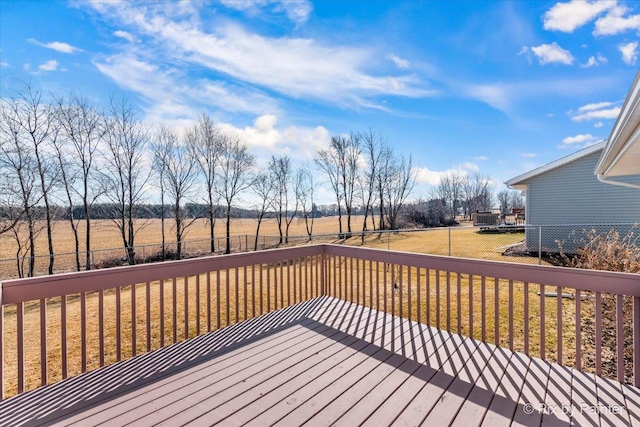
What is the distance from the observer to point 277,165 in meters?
19.2

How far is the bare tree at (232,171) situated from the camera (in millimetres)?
15977

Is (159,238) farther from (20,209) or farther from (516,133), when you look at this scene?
(516,133)

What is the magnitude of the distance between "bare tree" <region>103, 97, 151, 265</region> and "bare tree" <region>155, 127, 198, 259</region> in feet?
2.73

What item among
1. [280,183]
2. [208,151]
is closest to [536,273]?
[208,151]

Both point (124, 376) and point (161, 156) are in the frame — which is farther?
point (161, 156)

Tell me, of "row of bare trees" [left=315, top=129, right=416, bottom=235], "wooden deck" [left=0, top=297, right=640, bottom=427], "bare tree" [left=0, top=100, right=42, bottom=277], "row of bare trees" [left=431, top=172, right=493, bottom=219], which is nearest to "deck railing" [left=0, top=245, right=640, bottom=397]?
"wooden deck" [left=0, top=297, right=640, bottom=427]

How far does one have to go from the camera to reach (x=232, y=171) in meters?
16.3

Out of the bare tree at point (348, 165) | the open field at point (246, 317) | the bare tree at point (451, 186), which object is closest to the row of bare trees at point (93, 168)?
the open field at point (246, 317)

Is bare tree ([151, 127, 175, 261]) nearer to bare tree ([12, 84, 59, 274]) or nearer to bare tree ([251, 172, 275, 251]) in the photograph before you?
bare tree ([12, 84, 59, 274])

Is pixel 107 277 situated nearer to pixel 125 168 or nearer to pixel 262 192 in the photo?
pixel 125 168

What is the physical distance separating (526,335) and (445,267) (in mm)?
865

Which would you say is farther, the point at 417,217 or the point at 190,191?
the point at 417,217

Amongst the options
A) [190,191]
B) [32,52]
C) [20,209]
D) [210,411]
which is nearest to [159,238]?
[190,191]

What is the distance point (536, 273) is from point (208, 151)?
1530cm
